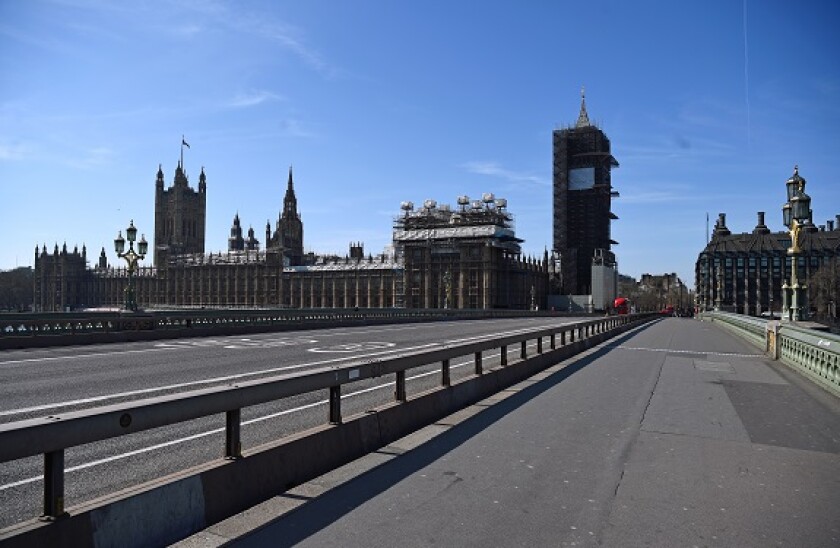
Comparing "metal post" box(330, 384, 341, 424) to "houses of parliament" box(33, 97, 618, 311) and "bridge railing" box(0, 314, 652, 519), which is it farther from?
"houses of parliament" box(33, 97, 618, 311)

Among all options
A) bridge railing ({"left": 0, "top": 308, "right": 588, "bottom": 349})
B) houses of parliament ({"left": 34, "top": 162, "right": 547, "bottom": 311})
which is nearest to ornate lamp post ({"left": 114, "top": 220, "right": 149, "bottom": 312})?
bridge railing ({"left": 0, "top": 308, "right": 588, "bottom": 349})

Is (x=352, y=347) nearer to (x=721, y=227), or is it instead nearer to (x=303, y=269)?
(x=303, y=269)

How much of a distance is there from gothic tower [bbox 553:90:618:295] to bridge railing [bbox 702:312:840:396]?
324 feet

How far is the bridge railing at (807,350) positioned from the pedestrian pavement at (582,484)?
5.57 ft

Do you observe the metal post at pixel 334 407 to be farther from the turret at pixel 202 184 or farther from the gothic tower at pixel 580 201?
the turret at pixel 202 184

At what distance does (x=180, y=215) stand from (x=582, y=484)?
192 m

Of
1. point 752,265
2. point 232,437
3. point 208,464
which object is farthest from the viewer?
point 752,265

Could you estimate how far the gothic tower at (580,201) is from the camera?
401 ft

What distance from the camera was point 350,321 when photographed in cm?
3928

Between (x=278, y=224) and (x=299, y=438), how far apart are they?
173 meters

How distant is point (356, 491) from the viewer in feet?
18.9

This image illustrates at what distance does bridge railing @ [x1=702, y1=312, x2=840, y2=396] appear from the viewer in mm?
12562

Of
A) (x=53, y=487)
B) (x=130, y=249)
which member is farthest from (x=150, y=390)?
(x=130, y=249)

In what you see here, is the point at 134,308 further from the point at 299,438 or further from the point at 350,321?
the point at 299,438
